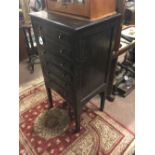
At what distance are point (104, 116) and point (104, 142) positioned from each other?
320 millimetres

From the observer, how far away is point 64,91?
1.37 metres

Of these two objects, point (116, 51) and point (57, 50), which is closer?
point (57, 50)

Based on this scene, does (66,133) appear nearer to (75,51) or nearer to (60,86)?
(60,86)

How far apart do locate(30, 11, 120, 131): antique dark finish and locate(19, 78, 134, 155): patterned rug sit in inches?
10.7

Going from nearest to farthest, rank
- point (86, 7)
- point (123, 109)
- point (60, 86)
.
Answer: point (86, 7), point (60, 86), point (123, 109)

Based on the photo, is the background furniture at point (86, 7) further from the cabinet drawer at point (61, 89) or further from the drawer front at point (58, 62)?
the cabinet drawer at point (61, 89)

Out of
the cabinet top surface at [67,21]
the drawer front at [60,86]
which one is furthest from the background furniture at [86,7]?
the drawer front at [60,86]

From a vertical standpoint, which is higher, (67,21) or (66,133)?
(67,21)

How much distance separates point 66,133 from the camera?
1.58 meters

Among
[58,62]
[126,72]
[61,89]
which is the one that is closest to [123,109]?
[126,72]

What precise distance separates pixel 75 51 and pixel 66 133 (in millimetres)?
927

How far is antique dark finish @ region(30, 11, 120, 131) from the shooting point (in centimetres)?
101
